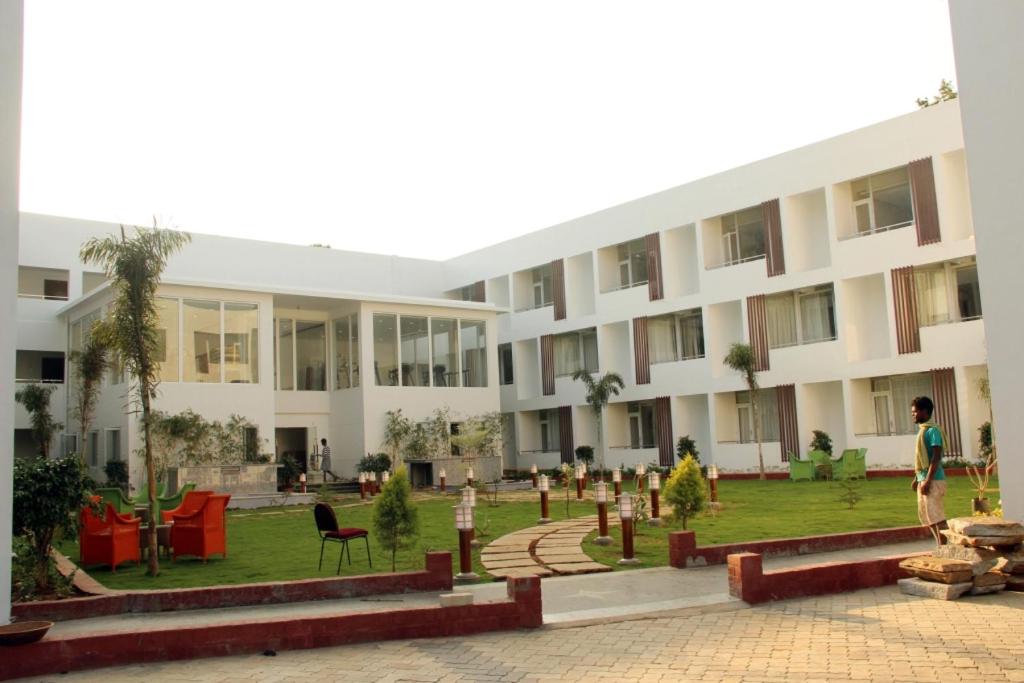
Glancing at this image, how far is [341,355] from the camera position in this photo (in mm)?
28969

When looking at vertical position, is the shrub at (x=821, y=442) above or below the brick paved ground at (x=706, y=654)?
above

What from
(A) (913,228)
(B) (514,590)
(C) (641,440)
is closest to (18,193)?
(B) (514,590)

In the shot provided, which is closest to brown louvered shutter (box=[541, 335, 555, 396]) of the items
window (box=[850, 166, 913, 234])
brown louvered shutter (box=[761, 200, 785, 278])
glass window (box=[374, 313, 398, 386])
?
glass window (box=[374, 313, 398, 386])

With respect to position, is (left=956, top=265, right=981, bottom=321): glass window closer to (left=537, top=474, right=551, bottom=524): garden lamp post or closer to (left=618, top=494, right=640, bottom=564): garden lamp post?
(left=537, top=474, right=551, bottom=524): garden lamp post

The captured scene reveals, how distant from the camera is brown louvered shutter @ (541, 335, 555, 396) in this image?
33469mm

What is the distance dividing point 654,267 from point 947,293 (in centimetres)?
950

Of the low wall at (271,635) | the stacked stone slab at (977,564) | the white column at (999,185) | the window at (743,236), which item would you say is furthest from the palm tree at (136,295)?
the window at (743,236)

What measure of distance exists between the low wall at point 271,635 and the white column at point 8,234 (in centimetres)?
110

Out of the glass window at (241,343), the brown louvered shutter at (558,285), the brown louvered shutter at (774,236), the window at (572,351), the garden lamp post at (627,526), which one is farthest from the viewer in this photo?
the window at (572,351)

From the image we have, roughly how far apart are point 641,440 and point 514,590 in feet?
81.1

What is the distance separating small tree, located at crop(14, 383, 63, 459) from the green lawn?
9.57 meters

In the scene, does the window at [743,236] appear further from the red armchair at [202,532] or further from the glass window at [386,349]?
the red armchair at [202,532]

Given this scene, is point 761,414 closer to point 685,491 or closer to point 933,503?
point 685,491

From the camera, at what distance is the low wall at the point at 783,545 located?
9.75 m
